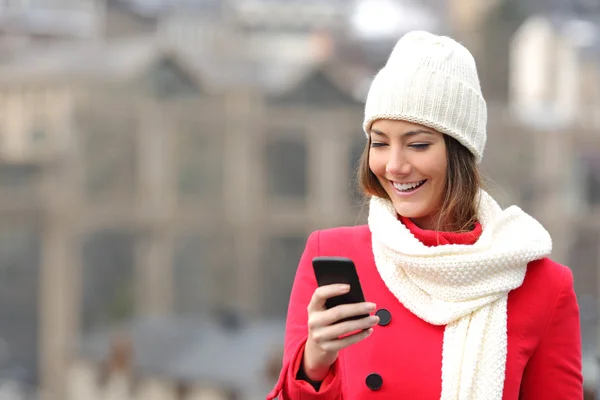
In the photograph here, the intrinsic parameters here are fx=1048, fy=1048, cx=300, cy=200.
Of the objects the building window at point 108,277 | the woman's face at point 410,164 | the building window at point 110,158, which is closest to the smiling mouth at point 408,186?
the woman's face at point 410,164

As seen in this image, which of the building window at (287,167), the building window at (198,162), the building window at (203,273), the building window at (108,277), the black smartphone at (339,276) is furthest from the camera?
the building window at (203,273)

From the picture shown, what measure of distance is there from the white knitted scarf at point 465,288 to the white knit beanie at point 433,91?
43mm

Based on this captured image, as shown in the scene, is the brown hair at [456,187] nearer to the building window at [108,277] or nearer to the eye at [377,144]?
the eye at [377,144]

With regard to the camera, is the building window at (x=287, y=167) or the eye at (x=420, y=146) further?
the building window at (x=287, y=167)

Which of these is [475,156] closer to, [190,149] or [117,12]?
[190,149]

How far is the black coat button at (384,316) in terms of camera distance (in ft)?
1.36

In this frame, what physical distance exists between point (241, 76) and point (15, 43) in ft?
5.63

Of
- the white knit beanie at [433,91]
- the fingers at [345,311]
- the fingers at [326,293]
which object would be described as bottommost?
the fingers at [345,311]

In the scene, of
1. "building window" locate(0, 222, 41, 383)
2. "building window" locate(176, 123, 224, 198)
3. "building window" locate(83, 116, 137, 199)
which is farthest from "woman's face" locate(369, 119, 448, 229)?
"building window" locate(176, 123, 224, 198)

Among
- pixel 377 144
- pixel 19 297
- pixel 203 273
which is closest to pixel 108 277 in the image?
pixel 19 297

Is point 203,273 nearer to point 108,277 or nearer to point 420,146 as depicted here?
point 108,277

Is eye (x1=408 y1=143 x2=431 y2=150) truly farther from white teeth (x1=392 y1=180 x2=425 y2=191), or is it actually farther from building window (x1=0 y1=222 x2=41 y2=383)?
building window (x1=0 y1=222 x2=41 y2=383)

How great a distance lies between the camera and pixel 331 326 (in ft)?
1.20

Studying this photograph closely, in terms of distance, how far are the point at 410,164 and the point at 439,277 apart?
0.05 metres
